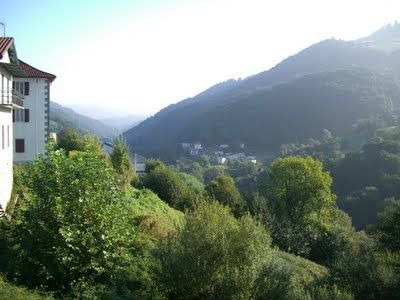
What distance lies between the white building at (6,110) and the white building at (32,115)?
9098 mm

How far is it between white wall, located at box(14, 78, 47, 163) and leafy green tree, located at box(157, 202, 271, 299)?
22903mm

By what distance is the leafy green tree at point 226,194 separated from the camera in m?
37.8

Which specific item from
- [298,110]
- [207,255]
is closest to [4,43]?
[207,255]

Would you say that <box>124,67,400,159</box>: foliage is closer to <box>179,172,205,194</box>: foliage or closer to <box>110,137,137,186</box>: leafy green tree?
<box>179,172,205,194</box>: foliage

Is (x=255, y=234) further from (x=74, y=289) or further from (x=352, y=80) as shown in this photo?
(x=352, y=80)

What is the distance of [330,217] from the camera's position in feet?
139

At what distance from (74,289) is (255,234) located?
17.1 feet

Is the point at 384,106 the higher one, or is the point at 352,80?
the point at 352,80

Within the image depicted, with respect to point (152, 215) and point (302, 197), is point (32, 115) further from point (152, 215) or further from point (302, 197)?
point (302, 197)

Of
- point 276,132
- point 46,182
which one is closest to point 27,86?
point 46,182

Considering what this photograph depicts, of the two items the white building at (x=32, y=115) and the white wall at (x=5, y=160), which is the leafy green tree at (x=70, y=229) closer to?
the white wall at (x=5, y=160)

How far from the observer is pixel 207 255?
11898mm

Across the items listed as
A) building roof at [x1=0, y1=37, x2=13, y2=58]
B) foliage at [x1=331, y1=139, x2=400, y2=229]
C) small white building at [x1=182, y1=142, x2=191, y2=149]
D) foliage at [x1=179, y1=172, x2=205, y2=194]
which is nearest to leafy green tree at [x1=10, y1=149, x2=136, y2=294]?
building roof at [x1=0, y1=37, x2=13, y2=58]

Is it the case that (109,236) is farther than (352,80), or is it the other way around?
(352,80)
